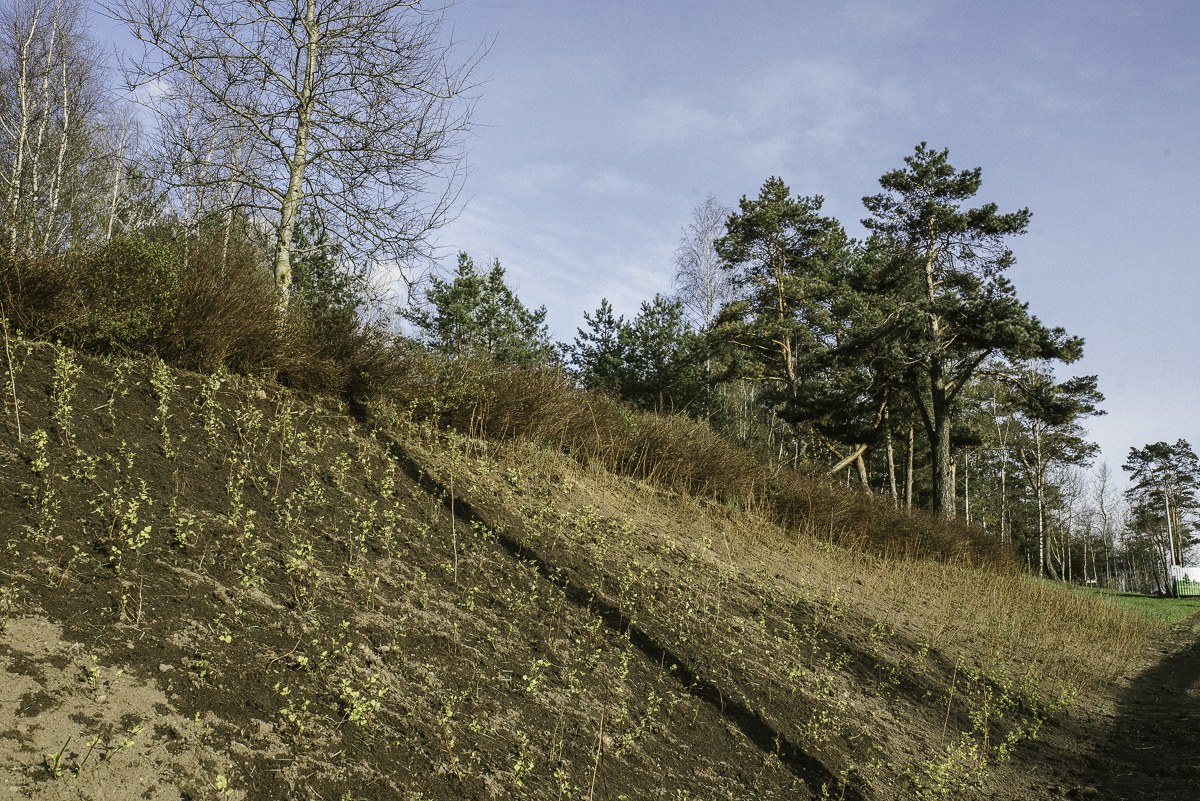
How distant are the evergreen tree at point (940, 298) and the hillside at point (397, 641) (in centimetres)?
1191

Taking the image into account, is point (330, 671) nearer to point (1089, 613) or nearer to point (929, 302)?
point (1089, 613)

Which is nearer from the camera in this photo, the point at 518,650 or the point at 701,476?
the point at 518,650

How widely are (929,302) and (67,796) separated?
781 inches

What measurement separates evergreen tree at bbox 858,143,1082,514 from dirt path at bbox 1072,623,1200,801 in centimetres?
982

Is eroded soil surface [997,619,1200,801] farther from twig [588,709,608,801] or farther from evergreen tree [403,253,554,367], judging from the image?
evergreen tree [403,253,554,367]

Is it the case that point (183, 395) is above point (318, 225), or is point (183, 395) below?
below

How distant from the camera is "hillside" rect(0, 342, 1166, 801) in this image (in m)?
2.84

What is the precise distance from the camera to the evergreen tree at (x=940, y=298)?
1812cm

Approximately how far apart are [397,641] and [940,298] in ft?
60.8

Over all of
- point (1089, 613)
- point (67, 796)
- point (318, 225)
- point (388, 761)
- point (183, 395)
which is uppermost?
point (318, 225)

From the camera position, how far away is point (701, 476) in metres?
11.3

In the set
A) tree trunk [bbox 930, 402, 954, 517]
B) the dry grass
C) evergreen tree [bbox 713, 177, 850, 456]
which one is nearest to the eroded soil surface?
the dry grass

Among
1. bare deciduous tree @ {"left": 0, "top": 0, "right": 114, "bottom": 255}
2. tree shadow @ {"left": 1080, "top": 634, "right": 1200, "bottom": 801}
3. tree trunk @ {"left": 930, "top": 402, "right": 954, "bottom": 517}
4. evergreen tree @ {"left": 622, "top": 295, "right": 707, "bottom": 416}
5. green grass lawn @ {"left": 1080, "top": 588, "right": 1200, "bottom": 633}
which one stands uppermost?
bare deciduous tree @ {"left": 0, "top": 0, "right": 114, "bottom": 255}

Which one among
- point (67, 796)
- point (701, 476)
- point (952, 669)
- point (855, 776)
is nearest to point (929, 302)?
point (701, 476)
